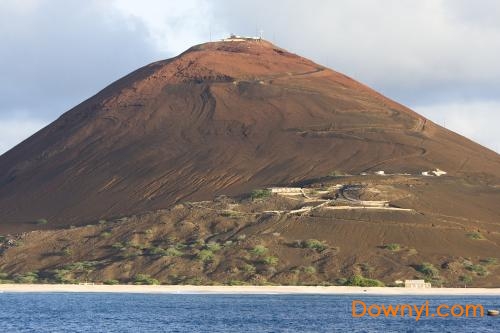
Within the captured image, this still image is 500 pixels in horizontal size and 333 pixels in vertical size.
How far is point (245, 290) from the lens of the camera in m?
91.0

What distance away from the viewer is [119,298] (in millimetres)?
85250

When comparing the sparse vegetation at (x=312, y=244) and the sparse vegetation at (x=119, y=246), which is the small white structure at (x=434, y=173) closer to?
the sparse vegetation at (x=312, y=244)

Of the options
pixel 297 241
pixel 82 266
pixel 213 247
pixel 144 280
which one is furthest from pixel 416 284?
pixel 82 266

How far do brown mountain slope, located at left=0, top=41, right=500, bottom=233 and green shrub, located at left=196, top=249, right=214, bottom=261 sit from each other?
24794 millimetres

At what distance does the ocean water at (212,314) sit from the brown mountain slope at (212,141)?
44.4 m

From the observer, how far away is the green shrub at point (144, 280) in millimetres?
98050

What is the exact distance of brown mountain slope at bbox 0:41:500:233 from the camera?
13412cm

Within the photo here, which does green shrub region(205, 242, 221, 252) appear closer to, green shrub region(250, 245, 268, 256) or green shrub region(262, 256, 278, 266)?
green shrub region(250, 245, 268, 256)

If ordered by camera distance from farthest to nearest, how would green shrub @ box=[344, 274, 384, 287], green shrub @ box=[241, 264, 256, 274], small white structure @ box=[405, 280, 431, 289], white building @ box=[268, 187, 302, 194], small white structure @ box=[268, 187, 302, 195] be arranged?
white building @ box=[268, 187, 302, 194] < small white structure @ box=[268, 187, 302, 195] < green shrub @ box=[241, 264, 256, 274] < small white structure @ box=[405, 280, 431, 289] < green shrub @ box=[344, 274, 384, 287]

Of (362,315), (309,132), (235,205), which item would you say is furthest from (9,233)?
(362,315)

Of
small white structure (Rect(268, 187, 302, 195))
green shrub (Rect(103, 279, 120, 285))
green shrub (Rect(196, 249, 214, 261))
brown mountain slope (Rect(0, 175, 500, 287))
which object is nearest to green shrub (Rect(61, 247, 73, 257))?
brown mountain slope (Rect(0, 175, 500, 287))

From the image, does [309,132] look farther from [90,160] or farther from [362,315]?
[362,315]

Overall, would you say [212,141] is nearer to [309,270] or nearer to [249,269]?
[249,269]

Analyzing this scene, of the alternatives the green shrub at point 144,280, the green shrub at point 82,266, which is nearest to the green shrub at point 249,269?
the green shrub at point 144,280
